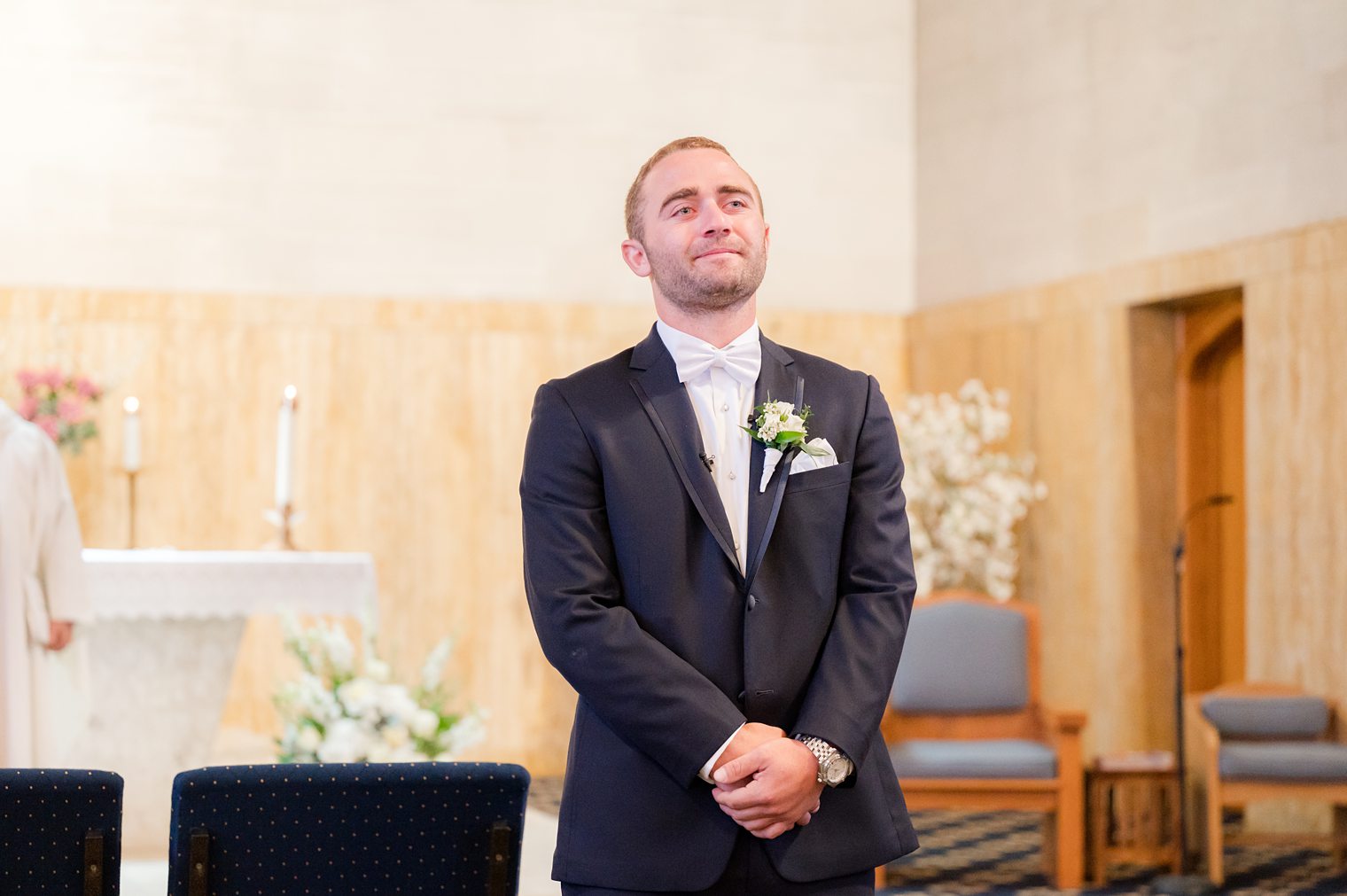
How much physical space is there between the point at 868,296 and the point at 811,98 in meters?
1.20

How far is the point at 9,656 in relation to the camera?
477 centimetres

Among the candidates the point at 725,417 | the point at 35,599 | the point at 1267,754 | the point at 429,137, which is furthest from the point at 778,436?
the point at 429,137

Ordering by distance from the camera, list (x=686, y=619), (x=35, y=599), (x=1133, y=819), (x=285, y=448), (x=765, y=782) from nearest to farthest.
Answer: (x=765, y=782), (x=686, y=619), (x=35, y=599), (x=1133, y=819), (x=285, y=448)

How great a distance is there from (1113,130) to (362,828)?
20.9 feet

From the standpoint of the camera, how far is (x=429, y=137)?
851cm

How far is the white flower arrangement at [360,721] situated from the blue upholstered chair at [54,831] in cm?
236

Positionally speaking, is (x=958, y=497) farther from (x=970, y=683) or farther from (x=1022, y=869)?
(x=1022, y=869)

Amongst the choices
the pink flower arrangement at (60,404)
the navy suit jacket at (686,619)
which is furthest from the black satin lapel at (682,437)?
the pink flower arrangement at (60,404)

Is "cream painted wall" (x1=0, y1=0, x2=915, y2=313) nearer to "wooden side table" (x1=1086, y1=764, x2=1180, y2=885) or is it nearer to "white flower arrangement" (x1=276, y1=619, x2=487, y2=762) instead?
"wooden side table" (x1=1086, y1=764, x2=1180, y2=885)

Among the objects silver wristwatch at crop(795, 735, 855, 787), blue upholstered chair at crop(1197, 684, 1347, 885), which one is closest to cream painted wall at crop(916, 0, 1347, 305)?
blue upholstered chair at crop(1197, 684, 1347, 885)

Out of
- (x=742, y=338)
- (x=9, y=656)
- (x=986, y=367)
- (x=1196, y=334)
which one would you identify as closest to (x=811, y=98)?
(x=986, y=367)

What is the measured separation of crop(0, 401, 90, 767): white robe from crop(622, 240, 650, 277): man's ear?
3.33m

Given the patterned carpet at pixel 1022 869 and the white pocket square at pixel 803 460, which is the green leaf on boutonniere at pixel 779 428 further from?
the patterned carpet at pixel 1022 869

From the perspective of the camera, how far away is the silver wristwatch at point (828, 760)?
192 centimetres
